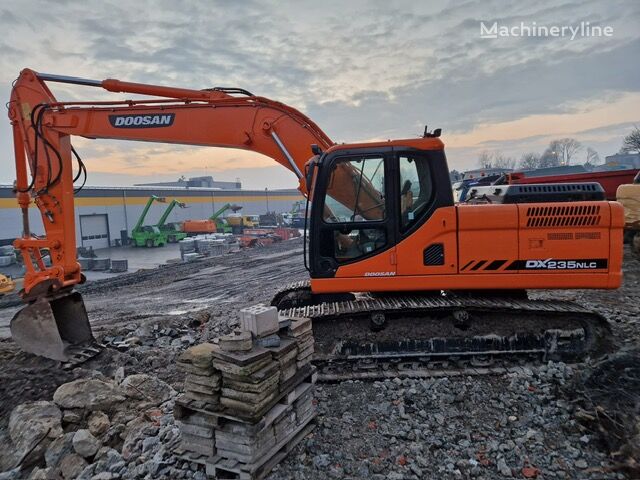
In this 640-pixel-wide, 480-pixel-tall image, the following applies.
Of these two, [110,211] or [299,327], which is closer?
[299,327]

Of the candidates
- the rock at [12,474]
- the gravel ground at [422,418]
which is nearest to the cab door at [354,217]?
the gravel ground at [422,418]

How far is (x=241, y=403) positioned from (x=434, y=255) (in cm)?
304

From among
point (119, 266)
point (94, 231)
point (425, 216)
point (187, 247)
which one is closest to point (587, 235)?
point (425, 216)

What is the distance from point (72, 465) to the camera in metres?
3.79

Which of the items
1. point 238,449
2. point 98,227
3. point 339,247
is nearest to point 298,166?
point 339,247

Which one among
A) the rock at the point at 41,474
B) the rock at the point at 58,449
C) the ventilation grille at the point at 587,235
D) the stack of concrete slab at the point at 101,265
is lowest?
the stack of concrete slab at the point at 101,265

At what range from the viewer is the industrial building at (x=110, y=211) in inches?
1118

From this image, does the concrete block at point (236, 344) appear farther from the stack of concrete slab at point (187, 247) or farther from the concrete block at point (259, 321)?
the stack of concrete slab at point (187, 247)

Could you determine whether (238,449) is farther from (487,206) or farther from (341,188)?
(487,206)

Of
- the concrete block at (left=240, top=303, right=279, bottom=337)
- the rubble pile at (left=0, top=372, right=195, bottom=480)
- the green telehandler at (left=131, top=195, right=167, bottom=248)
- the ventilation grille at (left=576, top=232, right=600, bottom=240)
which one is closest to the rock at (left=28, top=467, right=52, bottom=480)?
the rubble pile at (left=0, top=372, right=195, bottom=480)

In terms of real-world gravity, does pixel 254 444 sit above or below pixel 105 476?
above

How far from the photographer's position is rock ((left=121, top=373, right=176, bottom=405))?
4.86 metres

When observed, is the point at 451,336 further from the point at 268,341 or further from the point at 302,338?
the point at 268,341

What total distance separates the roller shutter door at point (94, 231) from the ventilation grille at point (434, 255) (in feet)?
109
